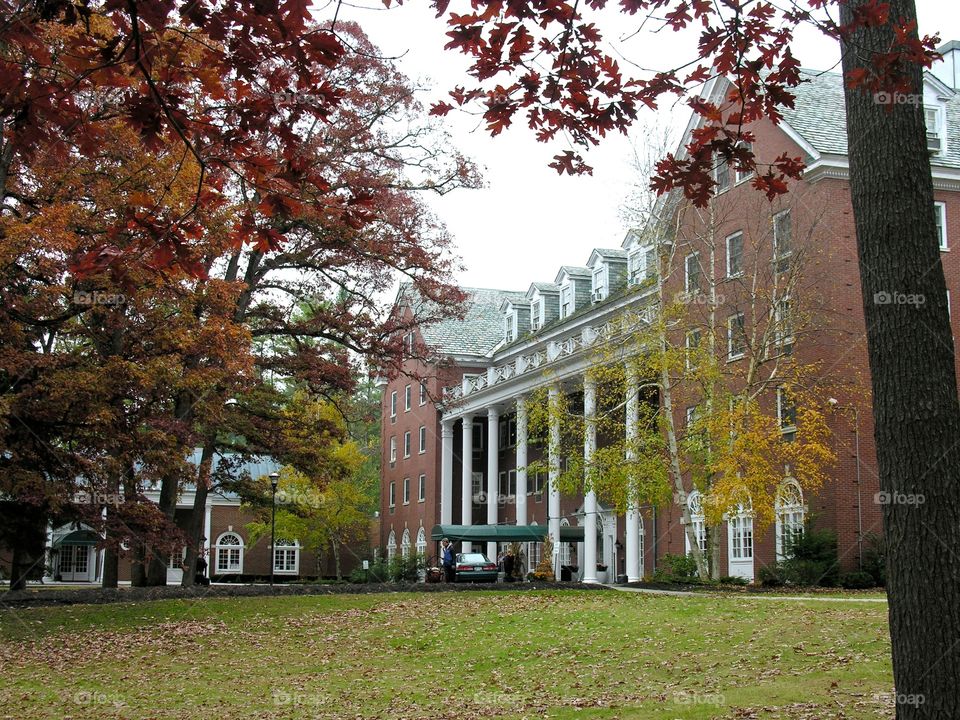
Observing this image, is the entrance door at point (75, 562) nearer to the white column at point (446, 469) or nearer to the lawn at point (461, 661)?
the white column at point (446, 469)

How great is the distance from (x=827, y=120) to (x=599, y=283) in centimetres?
1526

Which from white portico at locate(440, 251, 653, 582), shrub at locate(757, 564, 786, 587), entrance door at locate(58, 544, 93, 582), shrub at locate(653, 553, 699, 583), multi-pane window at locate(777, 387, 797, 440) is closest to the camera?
shrub at locate(757, 564, 786, 587)

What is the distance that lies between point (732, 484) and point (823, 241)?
883cm

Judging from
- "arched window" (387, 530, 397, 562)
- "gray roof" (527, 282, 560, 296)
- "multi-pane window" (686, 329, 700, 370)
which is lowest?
"arched window" (387, 530, 397, 562)

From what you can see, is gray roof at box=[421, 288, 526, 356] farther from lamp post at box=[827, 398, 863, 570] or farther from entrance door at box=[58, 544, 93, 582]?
lamp post at box=[827, 398, 863, 570]

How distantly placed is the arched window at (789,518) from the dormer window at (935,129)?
11342 mm

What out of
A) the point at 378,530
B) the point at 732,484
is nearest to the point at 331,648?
the point at 732,484

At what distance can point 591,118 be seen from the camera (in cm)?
737

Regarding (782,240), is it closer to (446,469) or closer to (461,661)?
(461,661)

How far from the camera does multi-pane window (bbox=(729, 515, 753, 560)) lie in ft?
109

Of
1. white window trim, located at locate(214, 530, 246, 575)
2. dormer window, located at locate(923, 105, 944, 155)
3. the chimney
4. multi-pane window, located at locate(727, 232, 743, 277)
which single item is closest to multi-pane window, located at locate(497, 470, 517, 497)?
white window trim, located at locate(214, 530, 246, 575)

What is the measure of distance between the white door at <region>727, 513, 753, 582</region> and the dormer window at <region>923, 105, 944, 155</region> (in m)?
12.8

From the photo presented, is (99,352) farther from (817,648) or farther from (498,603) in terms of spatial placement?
(817,648)

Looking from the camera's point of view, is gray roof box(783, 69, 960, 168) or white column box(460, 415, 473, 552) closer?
gray roof box(783, 69, 960, 168)
